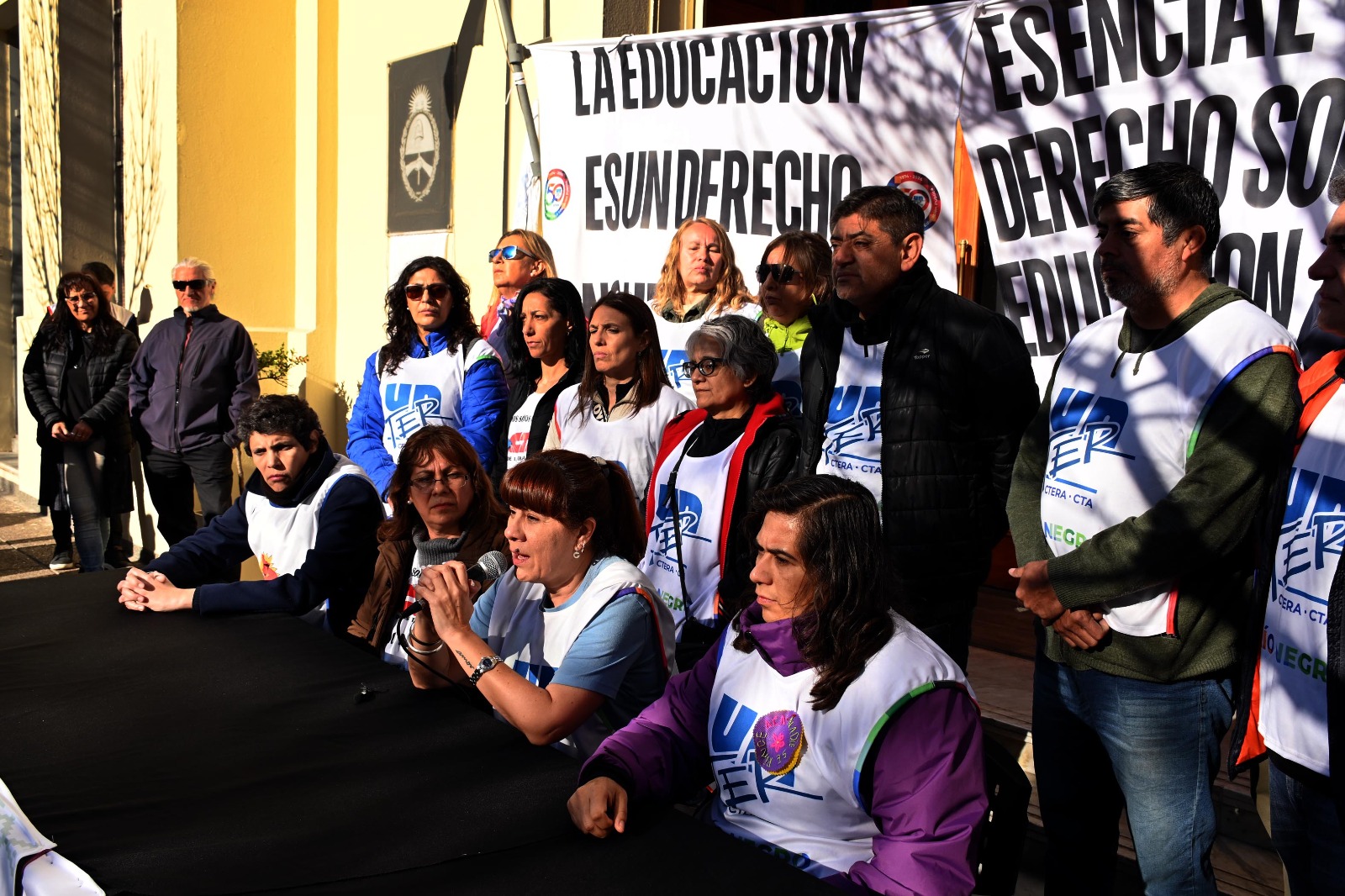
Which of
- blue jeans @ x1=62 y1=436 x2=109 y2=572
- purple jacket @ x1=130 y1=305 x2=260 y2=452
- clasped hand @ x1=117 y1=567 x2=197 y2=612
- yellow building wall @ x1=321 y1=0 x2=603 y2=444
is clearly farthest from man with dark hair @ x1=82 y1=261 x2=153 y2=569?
clasped hand @ x1=117 y1=567 x2=197 y2=612

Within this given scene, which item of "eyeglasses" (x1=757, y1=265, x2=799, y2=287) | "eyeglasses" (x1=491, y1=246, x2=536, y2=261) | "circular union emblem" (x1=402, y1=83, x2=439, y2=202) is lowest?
"eyeglasses" (x1=757, y1=265, x2=799, y2=287)

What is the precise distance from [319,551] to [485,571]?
0.98 metres

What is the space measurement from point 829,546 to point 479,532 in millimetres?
1681

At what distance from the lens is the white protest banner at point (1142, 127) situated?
2.85 meters

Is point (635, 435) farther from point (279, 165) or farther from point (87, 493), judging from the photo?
point (279, 165)

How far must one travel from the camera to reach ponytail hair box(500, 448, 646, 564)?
2.69m

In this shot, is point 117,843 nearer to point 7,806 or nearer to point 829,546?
point 7,806

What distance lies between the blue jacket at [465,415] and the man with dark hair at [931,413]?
1.82 m

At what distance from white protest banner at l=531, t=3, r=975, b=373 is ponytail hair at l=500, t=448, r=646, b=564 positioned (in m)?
1.52

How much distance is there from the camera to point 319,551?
11.7 feet

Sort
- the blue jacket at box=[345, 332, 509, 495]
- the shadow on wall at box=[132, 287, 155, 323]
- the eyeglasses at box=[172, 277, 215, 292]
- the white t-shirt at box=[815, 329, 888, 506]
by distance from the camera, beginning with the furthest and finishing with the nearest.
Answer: the shadow on wall at box=[132, 287, 155, 323] < the eyeglasses at box=[172, 277, 215, 292] < the blue jacket at box=[345, 332, 509, 495] < the white t-shirt at box=[815, 329, 888, 506]

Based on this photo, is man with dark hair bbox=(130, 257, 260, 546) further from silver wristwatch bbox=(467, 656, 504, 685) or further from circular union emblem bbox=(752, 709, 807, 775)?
circular union emblem bbox=(752, 709, 807, 775)

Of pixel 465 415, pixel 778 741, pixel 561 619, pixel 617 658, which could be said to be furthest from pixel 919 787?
pixel 465 415

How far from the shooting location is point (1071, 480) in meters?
2.41
